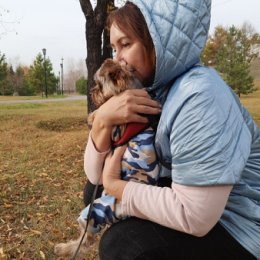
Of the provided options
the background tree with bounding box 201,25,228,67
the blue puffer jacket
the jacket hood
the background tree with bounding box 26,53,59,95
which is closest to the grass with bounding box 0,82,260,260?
the blue puffer jacket

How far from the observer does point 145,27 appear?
5.30 ft

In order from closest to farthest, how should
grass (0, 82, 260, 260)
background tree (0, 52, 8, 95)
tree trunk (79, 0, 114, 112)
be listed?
grass (0, 82, 260, 260)
tree trunk (79, 0, 114, 112)
background tree (0, 52, 8, 95)

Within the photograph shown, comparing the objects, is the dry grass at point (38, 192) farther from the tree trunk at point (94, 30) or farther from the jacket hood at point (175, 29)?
the jacket hood at point (175, 29)

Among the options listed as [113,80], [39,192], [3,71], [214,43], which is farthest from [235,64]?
[113,80]

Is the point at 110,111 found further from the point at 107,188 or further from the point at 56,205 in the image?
the point at 56,205

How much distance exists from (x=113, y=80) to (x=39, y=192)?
3.36 m

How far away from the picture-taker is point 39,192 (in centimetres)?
479

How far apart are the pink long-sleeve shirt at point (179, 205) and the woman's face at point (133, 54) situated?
481 millimetres

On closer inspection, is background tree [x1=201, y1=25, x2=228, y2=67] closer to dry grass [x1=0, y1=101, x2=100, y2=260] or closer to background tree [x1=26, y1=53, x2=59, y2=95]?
background tree [x1=26, y1=53, x2=59, y2=95]

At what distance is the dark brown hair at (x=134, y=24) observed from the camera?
5.32ft

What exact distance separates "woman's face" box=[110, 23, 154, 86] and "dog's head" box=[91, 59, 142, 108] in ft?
0.09

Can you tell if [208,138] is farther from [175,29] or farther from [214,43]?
[214,43]

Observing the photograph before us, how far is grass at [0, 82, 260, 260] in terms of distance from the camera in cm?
341

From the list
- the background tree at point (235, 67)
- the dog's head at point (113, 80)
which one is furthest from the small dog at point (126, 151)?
the background tree at point (235, 67)
